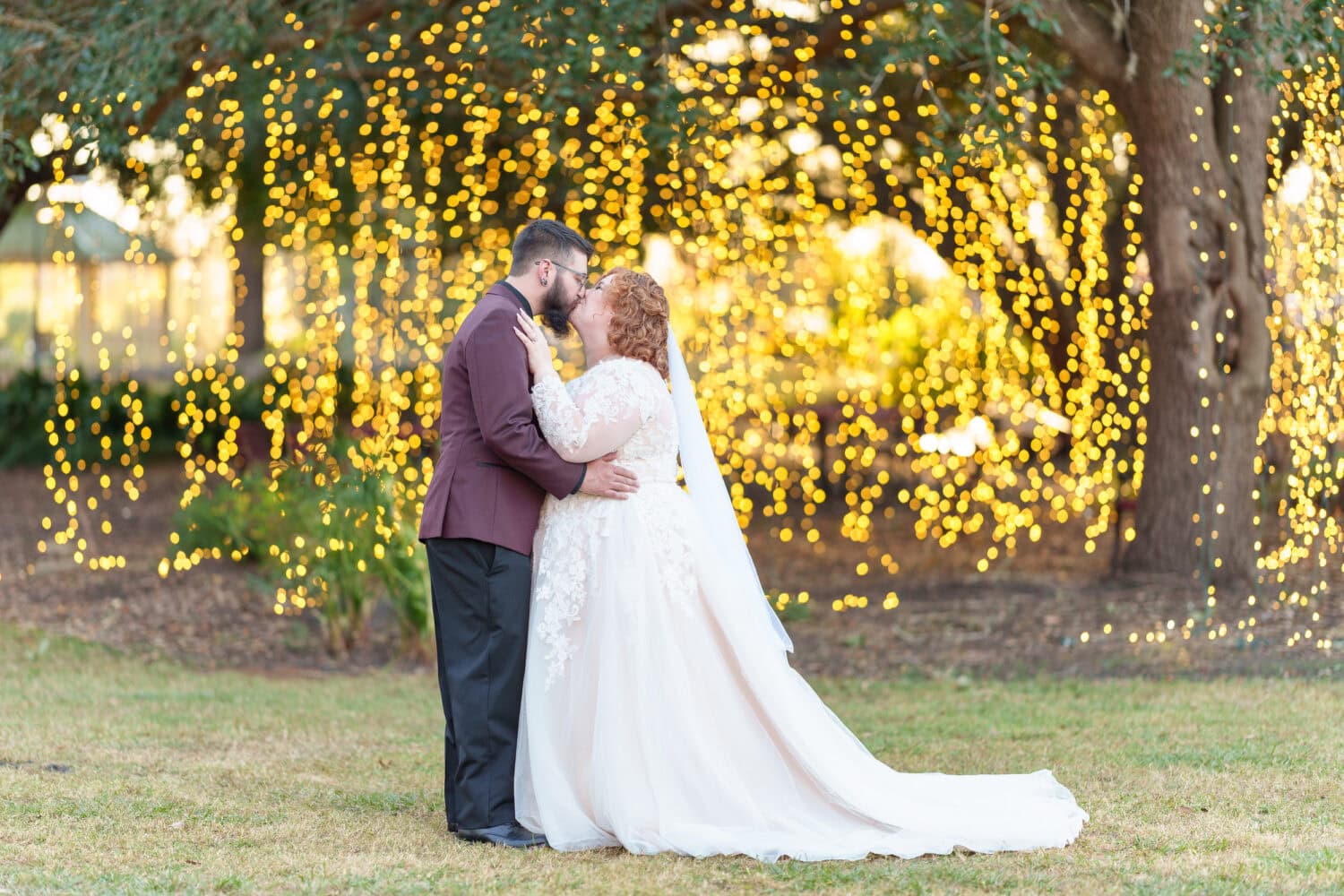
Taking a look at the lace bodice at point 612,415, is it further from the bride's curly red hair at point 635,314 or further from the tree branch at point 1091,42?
the tree branch at point 1091,42

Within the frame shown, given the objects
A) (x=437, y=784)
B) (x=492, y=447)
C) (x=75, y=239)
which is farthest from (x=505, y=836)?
(x=75, y=239)

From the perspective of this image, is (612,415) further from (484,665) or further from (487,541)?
(484,665)

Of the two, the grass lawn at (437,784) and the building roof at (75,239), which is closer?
the grass lawn at (437,784)

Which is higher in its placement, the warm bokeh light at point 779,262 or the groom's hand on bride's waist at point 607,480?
the warm bokeh light at point 779,262

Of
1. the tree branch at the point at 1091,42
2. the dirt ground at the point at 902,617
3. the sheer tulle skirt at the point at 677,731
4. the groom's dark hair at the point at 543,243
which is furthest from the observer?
the tree branch at the point at 1091,42

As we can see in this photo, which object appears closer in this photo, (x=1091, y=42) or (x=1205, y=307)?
(x=1091, y=42)

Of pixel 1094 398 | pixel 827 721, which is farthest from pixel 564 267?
pixel 1094 398

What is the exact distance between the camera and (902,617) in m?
8.41

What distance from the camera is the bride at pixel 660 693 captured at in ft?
13.2

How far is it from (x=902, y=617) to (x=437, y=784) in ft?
13.1

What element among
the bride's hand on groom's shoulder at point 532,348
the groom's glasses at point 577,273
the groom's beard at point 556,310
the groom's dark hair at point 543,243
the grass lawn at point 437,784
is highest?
the groom's dark hair at point 543,243

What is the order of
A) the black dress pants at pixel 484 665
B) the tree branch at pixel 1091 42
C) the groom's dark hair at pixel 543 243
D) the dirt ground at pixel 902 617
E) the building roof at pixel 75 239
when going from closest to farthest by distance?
the black dress pants at pixel 484 665 < the groom's dark hair at pixel 543 243 < the dirt ground at pixel 902 617 < the tree branch at pixel 1091 42 < the building roof at pixel 75 239

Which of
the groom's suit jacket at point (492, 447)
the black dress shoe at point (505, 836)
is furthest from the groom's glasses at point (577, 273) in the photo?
the black dress shoe at point (505, 836)

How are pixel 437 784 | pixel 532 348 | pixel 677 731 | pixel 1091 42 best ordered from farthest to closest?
pixel 1091 42 < pixel 437 784 < pixel 532 348 < pixel 677 731
